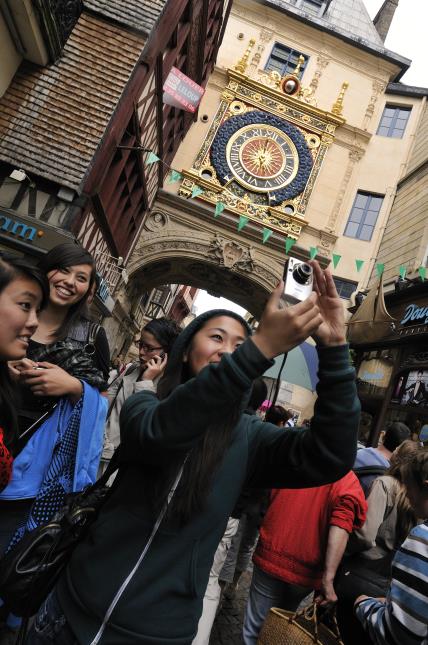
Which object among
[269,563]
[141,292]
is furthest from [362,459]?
[141,292]

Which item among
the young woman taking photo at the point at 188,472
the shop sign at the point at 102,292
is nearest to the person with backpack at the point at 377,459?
the young woman taking photo at the point at 188,472

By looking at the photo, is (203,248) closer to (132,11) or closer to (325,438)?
(132,11)

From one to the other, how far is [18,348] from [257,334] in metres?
1.14

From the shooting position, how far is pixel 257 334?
103 centimetres

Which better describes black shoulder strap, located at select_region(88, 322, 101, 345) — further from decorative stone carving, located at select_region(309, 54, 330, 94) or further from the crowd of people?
decorative stone carving, located at select_region(309, 54, 330, 94)

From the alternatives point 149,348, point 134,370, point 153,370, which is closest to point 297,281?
point 153,370

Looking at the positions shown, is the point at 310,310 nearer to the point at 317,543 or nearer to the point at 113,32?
the point at 317,543

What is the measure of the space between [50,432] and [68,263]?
0.86 meters

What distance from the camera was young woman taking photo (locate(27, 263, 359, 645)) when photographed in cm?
105

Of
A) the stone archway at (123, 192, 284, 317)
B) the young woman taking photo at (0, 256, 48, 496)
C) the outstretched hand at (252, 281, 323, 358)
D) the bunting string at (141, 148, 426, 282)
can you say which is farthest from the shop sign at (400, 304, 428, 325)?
the outstretched hand at (252, 281, 323, 358)

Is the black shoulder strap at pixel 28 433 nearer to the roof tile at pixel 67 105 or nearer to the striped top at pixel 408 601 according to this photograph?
the striped top at pixel 408 601

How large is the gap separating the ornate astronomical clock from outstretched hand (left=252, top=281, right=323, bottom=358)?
14559 mm

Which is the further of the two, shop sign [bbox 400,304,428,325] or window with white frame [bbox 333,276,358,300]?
window with white frame [bbox 333,276,358,300]

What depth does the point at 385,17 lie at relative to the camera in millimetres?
19781
